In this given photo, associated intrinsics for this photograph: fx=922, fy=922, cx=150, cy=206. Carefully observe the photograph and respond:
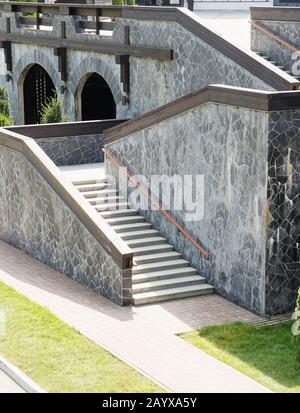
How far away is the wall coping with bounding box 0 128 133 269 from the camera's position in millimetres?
18125

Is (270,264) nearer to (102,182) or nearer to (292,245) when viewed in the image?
(292,245)

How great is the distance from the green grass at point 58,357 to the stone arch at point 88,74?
395 inches

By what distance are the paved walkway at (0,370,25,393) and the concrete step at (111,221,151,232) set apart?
645 centimetres

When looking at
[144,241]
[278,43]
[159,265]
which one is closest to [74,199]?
[144,241]

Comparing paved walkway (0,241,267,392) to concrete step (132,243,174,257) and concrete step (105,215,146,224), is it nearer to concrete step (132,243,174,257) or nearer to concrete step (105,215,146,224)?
concrete step (132,243,174,257)

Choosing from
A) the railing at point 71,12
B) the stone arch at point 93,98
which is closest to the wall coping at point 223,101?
the railing at point 71,12

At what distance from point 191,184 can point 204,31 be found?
5.04 m

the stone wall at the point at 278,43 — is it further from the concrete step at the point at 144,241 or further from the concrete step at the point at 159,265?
the concrete step at the point at 159,265

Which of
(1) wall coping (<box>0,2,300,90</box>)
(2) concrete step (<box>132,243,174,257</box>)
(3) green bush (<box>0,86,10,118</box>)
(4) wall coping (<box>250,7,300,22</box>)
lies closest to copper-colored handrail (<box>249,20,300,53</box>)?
(4) wall coping (<box>250,7,300,22</box>)

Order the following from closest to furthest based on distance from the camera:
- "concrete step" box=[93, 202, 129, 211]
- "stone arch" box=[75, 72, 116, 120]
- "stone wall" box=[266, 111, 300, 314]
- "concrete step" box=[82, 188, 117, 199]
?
"stone wall" box=[266, 111, 300, 314] < "concrete step" box=[93, 202, 129, 211] < "concrete step" box=[82, 188, 117, 199] < "stone arch" box=[75, 72, 116, 120]

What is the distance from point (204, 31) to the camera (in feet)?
73.6

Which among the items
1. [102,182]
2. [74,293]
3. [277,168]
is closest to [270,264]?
[277,168]

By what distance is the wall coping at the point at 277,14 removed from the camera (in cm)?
2370

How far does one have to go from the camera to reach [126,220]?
2075cm
